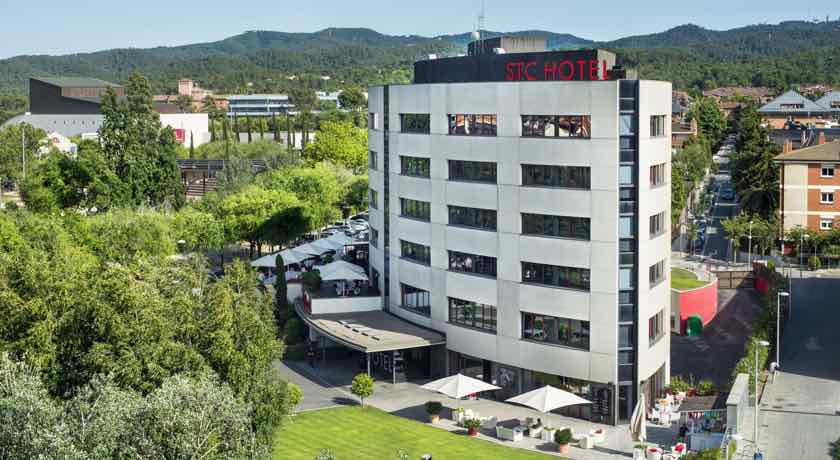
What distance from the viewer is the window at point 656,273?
57.9m

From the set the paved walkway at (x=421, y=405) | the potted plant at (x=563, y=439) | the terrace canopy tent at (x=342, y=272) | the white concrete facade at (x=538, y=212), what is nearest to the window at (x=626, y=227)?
the white concrete facade at (x=538, y=212)

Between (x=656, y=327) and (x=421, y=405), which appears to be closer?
(x=421, y=405)

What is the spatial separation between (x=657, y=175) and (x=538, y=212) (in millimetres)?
6966

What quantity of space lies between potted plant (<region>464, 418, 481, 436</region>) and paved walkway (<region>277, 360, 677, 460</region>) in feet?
1.76

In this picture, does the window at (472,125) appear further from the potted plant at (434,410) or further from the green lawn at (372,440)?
the green lawn at (372,440)

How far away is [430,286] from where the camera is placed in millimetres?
64688

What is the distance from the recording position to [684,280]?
8044cm

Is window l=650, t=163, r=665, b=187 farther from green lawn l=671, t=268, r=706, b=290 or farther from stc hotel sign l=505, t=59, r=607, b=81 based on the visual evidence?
green lawn l=671, t=268, r=706, b=290

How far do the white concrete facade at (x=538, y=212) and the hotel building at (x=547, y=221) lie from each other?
0.25 ft

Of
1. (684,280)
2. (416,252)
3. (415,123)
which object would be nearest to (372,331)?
(416,252)

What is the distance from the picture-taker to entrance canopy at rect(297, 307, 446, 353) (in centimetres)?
6100

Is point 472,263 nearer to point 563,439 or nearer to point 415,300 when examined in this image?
point 415,300

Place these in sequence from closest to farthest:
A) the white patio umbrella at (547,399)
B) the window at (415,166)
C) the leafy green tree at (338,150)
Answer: the white patio umbrella at (547,399), the window at (415,166), the leafy green tree at (338,150)

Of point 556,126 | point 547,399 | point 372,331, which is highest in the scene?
point 556,126
